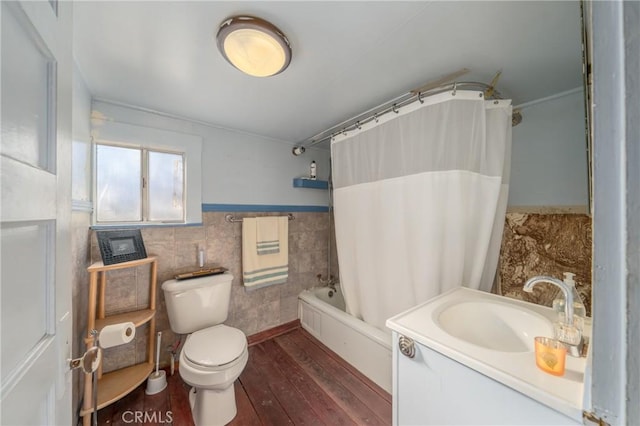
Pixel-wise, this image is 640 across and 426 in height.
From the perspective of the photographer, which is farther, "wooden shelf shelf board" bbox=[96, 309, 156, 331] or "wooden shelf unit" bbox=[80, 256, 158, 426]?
"wooden shelf shelf board" bbox=[96, 309, 156, 331]

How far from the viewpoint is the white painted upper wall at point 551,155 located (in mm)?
1357

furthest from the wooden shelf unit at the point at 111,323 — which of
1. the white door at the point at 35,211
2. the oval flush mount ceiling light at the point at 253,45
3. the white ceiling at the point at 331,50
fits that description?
the oval flush mount ceiling light at the point at 253,45

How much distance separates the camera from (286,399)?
1479 mm

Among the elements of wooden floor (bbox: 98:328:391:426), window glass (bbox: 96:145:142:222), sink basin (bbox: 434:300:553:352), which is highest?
window glass (bbox: 96:145:142:222)

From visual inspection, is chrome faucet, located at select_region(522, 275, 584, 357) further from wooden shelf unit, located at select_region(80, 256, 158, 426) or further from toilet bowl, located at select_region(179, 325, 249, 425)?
wooden shelf unit, located at select_region(80, 256, 158, 426)

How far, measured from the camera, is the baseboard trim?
209cm

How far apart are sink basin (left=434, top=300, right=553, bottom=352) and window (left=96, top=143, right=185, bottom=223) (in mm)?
2008

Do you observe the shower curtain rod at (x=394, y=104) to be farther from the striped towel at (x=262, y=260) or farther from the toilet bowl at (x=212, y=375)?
the toilet bowl at (x=212, y=375)

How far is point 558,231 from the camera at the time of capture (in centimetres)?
138

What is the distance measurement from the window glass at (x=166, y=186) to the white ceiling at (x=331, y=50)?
1.29ft

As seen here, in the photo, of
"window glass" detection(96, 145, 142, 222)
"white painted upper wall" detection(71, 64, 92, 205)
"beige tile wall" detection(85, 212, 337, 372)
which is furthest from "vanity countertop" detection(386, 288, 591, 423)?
"window glass" detection(96, 145, 142, 222)

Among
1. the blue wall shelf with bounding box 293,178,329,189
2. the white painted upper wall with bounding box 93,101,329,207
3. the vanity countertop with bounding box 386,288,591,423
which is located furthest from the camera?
the blue wall shelf with bounding box 293,178,329,189

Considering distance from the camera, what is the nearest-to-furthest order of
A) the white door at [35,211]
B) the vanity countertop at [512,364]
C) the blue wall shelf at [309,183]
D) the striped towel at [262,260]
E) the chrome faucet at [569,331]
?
the white door at [35,211] < the vanity countertop at [512,364] < the chrome faucet at [569,331] < the striped towel at [262,260] < the blue wall shelf at [309,183]

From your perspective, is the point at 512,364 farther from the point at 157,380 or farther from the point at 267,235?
the point at 157,380
